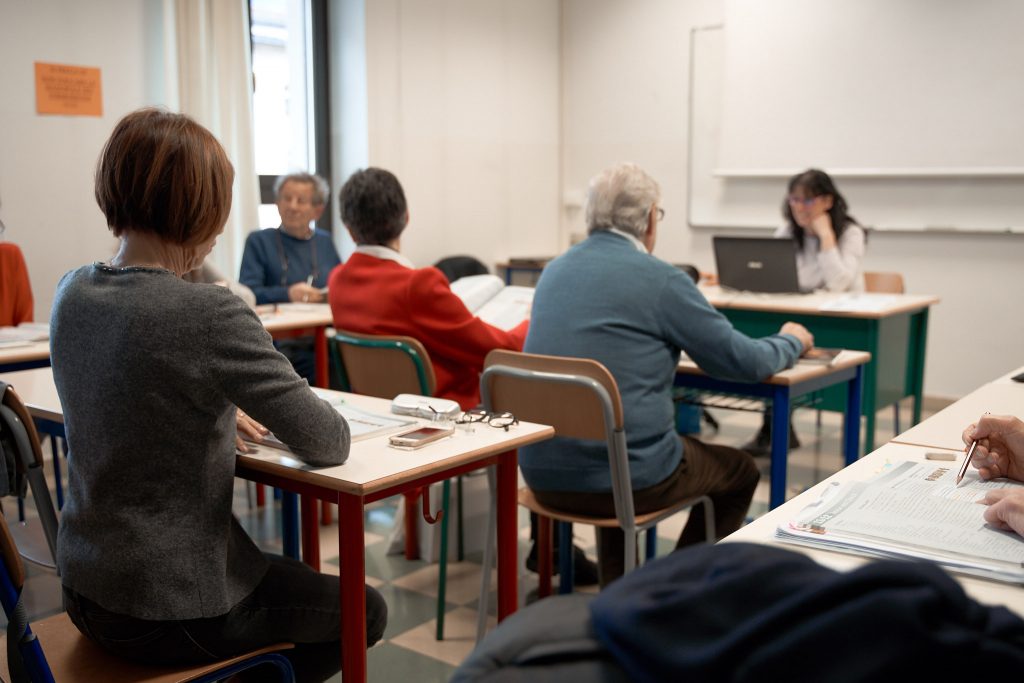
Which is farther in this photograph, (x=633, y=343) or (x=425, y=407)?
(x=633, y=343)

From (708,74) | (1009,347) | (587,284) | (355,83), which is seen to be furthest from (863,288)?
(355,83)

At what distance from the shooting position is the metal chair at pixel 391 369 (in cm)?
268

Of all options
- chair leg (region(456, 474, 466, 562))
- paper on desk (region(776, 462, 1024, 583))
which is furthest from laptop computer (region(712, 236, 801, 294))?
paper on desk (region(776, 462, 1024, 583))

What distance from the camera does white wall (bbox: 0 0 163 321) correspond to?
13.7ft

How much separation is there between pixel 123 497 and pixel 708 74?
17.8 ft

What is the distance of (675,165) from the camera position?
21.1 ft

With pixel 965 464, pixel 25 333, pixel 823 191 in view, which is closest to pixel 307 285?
pixel 25 333

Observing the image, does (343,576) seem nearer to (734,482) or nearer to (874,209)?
(734,482)

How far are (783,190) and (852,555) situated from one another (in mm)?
4981

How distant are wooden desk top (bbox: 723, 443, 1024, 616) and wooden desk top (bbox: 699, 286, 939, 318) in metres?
2.07

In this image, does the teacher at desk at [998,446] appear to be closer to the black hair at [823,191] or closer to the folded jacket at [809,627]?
the folded jacket at [809,627]

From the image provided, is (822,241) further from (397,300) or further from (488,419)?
(488,419)

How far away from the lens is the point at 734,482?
2.66 metres

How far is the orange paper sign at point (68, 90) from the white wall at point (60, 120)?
0.09 feet
